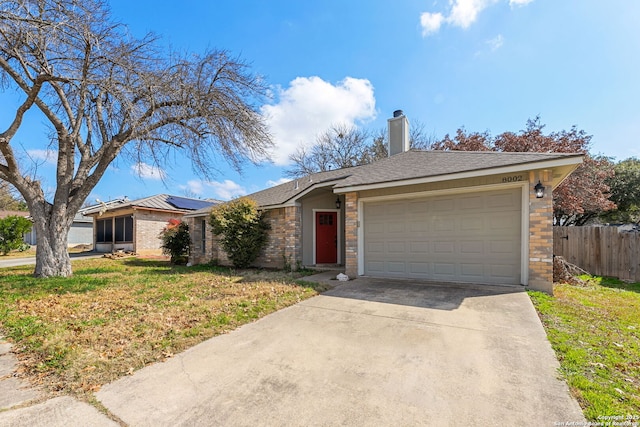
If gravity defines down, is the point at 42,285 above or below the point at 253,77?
below

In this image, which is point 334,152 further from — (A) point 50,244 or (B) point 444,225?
(A) point 50,244

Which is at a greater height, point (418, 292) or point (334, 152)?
point (334, 152)

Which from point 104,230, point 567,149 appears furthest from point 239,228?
point 104,230

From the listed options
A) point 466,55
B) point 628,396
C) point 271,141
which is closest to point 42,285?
point 271,141

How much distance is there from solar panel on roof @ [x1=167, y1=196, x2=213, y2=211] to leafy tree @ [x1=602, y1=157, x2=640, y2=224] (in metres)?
26.4

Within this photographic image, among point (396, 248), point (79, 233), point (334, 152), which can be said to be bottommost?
point (79, 233)

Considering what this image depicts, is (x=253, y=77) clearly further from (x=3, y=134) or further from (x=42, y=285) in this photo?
(x=42, y=285)

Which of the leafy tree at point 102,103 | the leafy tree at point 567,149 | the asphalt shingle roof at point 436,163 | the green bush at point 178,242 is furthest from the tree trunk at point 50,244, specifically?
the leafy tree at point 567,149

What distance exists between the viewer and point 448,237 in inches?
265

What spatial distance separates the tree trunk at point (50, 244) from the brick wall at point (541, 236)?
12293 millimetres

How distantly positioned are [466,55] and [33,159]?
15.5 meters

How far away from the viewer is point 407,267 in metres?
7.31

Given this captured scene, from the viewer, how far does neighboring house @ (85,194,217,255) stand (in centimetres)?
1722

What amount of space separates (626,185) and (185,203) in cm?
2883
